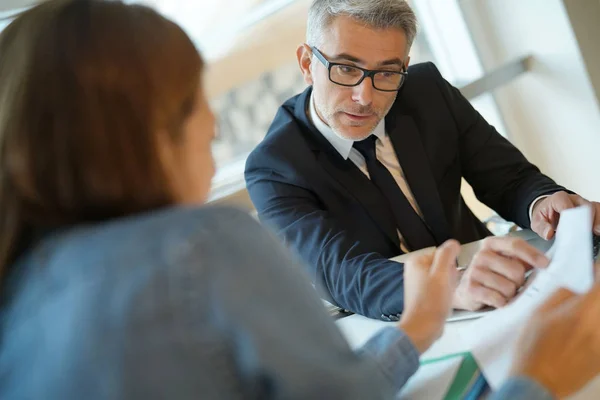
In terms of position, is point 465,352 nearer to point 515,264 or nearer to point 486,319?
point 486,319

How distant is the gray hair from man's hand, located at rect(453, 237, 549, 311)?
2.04ft

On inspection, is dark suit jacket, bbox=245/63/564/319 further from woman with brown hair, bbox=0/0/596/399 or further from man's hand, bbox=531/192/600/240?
woman with brown hair, bbox=0/0/596/399

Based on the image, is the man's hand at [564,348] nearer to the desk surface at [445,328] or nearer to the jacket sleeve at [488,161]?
the desk surface at [445,328]

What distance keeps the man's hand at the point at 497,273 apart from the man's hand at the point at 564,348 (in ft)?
0.57

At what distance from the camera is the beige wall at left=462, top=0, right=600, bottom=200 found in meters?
2.18

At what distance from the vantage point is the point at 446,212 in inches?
57.0

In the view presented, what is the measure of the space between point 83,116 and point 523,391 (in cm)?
51

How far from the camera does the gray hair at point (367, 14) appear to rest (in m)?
1.29

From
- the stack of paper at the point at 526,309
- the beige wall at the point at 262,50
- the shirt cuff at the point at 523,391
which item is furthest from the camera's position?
the beige wall at the point at 262,50

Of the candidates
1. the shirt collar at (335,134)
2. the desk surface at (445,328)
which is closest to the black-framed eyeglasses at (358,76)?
the shirt collar at (335,134)

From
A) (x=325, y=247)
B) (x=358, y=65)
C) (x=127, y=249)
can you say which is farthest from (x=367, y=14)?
(x=127, y=249)

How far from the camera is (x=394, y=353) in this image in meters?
0.69

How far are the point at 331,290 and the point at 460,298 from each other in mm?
309

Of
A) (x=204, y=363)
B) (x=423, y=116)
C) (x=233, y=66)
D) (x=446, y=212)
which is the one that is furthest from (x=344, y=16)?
(x=204, y=363)
